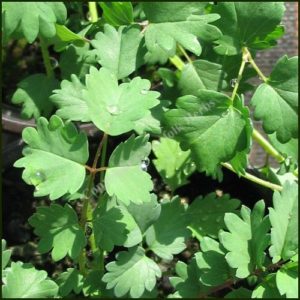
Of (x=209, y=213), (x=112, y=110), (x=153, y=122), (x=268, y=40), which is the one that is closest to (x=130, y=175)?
(x=112, y=110)

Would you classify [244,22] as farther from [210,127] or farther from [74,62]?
[74,62]

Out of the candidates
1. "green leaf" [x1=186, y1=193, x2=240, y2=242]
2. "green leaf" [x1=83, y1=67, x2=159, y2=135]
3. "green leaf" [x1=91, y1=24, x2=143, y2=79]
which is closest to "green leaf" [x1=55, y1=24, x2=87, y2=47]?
"green leaf" [x1=91, y1=24, x2=143, y2=79]

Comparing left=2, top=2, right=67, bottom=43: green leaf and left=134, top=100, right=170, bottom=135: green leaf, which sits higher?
left=2, top=2, right=67, bottom=43: green leaf

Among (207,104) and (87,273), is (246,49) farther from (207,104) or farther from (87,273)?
(87,273)

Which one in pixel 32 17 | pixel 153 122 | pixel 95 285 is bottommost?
pixel 95 285

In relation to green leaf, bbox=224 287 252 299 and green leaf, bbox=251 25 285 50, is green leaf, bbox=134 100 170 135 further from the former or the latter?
green leaf, bbox=224 287 252 299

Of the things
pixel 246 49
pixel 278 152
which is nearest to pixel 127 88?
pixel 246 49

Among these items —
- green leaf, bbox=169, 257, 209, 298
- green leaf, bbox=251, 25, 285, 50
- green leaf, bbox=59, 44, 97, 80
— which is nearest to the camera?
green leaf, bbox=169, 257, 209, 298
